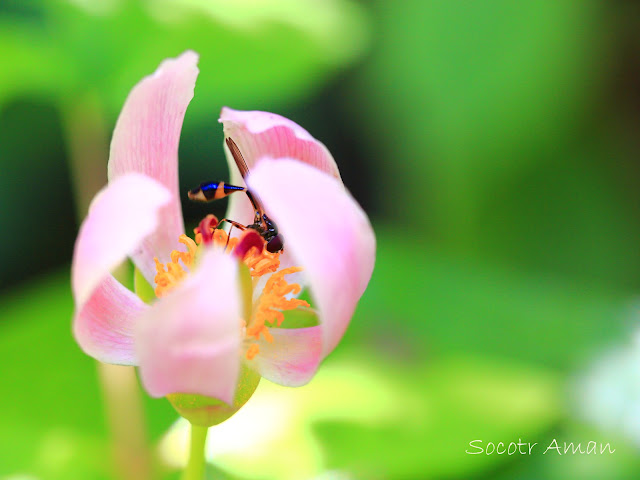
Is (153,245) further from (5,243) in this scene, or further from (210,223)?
(5,243)

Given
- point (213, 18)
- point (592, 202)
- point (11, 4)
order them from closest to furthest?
point (213, 18) < point (11, 4) < point (592, 202)

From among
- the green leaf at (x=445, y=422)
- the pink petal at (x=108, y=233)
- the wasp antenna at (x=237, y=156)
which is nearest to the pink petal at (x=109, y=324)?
the pink petal at (x=108, y=233)

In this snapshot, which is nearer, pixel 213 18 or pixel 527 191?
pixel 213 18

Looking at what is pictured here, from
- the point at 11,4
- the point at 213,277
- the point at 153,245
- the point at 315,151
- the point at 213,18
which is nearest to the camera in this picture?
the point at 213,277

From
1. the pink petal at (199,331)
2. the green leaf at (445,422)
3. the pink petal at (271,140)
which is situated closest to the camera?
the pink petal at (199,331)

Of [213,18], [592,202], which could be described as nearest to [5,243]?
[213,18]

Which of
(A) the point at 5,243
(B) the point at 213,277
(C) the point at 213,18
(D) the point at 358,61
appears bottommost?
(B) the point at 213,277

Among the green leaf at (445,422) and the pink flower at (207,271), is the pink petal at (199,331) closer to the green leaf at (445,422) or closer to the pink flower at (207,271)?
the pink flower at (207,271)
